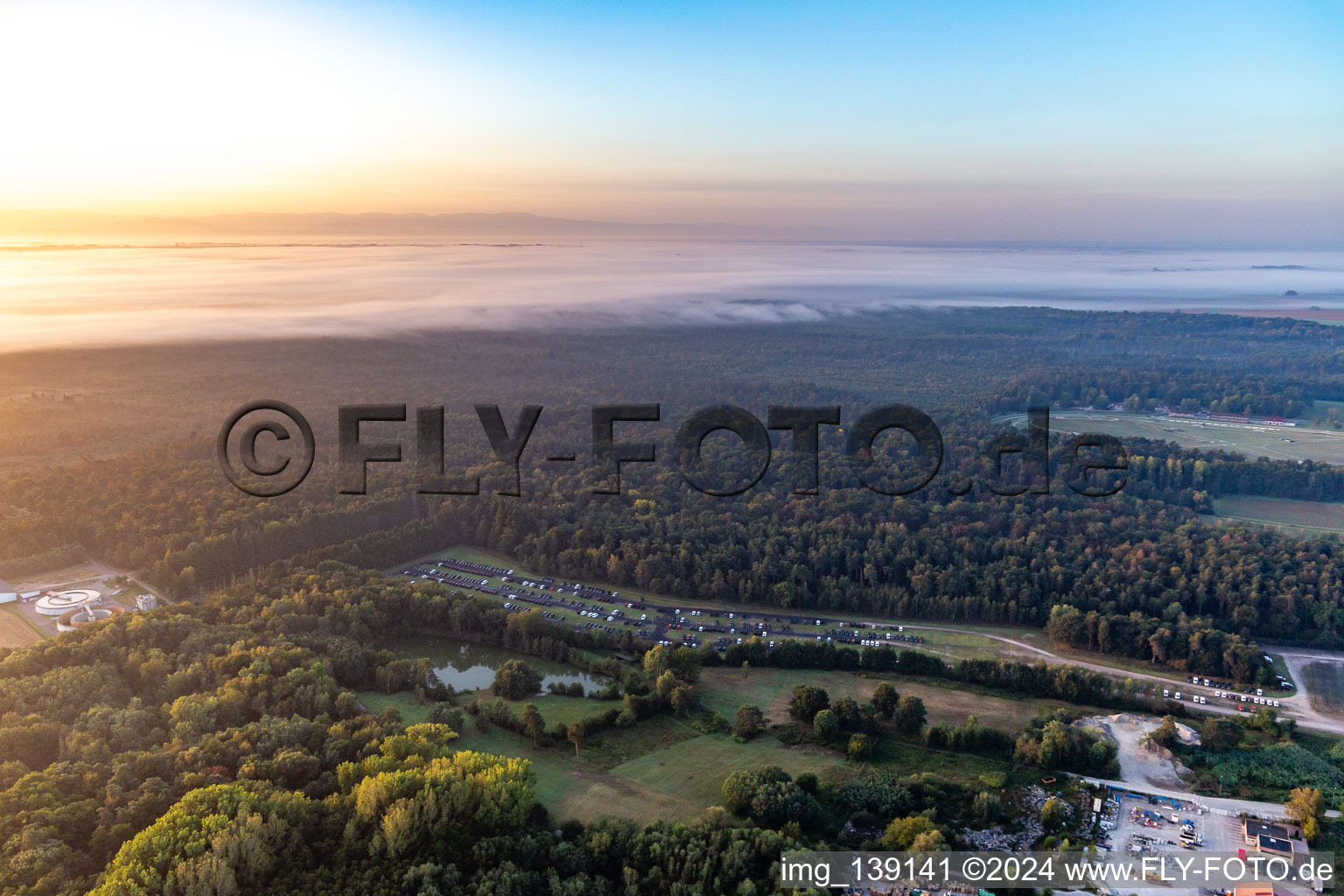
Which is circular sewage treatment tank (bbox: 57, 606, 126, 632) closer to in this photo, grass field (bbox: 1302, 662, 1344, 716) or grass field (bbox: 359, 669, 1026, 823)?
grass field (bbox: 359, 669, 1026, 823)

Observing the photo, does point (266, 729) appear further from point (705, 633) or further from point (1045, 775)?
point (1045, 775)

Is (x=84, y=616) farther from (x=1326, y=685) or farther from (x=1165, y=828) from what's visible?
(x=1326, y=685)

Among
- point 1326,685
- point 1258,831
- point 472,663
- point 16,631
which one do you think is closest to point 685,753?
point 472,663

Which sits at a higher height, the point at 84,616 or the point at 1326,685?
the point at 84,616

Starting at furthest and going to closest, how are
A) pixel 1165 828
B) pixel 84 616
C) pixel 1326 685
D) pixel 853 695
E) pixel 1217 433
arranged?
1. pixel 1217 433
2. pixel 84 616
3. pixel 1326 685
4. pixel 853 695
5. pixel 1165 828

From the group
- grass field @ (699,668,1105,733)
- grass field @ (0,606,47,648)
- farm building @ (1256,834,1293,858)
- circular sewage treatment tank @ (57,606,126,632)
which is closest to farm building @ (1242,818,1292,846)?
farm building @ (1256,834,1293,858)

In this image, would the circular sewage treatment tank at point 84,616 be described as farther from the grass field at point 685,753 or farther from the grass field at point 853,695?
the grass field at point 853,695
